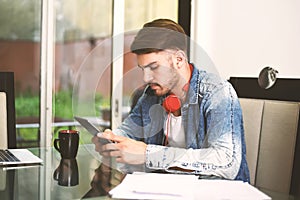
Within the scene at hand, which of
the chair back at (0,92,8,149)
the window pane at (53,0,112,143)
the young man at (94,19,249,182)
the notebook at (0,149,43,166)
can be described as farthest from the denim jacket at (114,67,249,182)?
the window pane at (53,0,112,143)

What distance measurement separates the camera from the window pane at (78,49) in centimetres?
296

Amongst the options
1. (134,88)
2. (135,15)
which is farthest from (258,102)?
(135,15)

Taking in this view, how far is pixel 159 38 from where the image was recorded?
1425 millimetres

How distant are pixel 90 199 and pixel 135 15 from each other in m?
2.28

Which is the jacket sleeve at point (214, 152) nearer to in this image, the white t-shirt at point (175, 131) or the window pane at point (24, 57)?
the white t-shirt at point (175, 131)

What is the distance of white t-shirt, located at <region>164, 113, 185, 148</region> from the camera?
156 centimetres

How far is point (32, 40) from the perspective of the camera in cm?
288

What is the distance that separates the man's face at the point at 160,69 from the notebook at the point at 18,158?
52 centimetres

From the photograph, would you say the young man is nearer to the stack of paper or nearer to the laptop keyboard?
the stack of paper

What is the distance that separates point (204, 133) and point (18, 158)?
699mm

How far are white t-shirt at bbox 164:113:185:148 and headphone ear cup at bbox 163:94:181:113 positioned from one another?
0.09 ft

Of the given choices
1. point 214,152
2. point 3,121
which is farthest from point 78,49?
point 214,152

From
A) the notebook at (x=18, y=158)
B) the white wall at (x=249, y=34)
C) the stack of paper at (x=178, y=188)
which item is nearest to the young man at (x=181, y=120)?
the stack of paper at (x=178, y=188)

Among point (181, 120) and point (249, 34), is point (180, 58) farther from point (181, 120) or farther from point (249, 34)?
point (249, 34)
